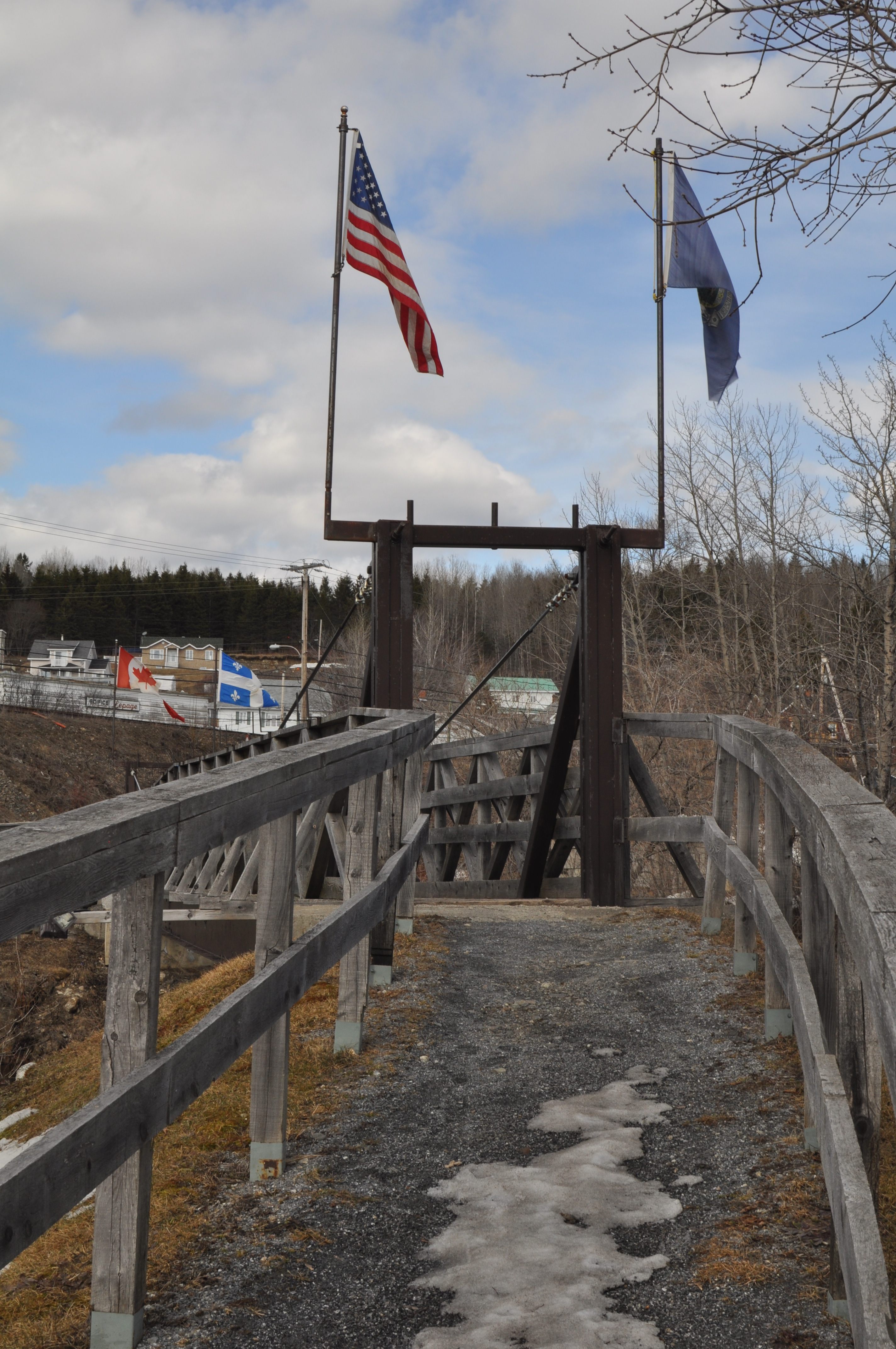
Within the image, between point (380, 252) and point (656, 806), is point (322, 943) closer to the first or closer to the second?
point (656, 806)

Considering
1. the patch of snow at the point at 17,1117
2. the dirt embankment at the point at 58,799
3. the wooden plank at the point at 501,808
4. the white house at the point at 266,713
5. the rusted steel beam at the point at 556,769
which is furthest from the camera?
the white house at the point at 266,713

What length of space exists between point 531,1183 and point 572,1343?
32.4 inches

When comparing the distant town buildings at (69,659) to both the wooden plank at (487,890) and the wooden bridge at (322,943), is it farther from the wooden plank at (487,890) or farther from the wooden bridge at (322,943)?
the wooden bridge at (322,943)

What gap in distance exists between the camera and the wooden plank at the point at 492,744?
9281mm

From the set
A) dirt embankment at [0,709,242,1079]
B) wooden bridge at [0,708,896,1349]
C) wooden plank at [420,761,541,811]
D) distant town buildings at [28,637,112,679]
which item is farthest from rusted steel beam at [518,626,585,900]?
distant town buildings at [28,637,112,679]

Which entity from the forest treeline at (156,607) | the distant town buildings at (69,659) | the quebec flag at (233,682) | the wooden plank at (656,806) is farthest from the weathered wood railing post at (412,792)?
the forest treeline at (156,607)

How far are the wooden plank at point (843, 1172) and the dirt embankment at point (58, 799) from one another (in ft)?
4.96

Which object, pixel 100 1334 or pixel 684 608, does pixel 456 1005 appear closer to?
pixel 100 1334

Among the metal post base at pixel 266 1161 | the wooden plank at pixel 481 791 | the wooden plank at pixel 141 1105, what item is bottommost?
the metal post base at pixel 266 1161

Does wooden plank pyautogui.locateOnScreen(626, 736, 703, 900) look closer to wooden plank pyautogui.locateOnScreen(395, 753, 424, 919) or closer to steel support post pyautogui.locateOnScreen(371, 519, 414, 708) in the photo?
steel support post pyautogui.locateOnScreen(371, 519, 414, 708)

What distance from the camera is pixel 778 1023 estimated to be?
13.8 feet

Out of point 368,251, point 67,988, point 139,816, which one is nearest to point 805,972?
point 139,816

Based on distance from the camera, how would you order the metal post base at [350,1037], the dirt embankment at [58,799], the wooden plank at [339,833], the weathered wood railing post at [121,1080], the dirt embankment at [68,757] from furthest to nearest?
1. the dirt embankment at [68,757]
2. the dirt embankment at [58,799]
3. the wooden plank at [339,833]
4. the metal post base at [350,1037]
5. the weathered wood railing post at [121,1080]

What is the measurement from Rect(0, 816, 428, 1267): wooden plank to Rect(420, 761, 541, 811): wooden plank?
221 inches
